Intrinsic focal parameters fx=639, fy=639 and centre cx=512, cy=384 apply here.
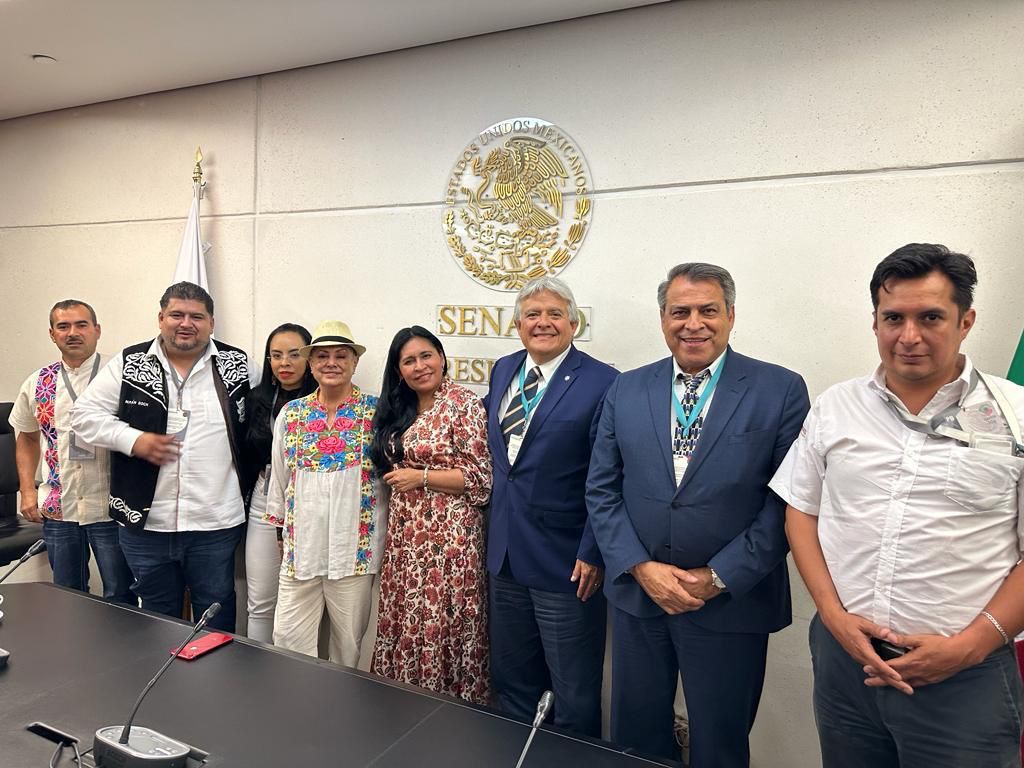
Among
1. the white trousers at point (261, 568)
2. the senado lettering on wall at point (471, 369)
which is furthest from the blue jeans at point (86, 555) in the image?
the senado lettering on wall at point (471, 369)

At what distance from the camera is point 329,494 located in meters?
2.66

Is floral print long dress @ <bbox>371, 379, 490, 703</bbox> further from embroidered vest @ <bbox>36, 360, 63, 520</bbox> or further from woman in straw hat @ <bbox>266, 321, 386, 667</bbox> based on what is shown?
embroidered vest @ <bbox>36, 360, 63, 520</bbox>

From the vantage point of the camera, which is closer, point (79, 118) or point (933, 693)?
point (933, 693)

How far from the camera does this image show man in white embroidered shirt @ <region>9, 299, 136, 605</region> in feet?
10.3

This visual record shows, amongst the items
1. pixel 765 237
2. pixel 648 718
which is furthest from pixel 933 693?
pixel 765 237

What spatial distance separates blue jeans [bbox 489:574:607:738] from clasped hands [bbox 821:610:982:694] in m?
1.01

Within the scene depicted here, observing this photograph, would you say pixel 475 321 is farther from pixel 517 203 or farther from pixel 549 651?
pixel 549 651

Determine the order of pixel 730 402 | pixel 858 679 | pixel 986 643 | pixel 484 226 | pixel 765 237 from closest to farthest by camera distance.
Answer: pixel 986 643 → pixel 858 679 → pixel 730 402 → pixel 765 237 → pixel 484 226

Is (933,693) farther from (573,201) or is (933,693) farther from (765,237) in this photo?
(573,201)

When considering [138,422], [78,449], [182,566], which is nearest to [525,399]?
[138,422]

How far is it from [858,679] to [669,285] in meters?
1.22

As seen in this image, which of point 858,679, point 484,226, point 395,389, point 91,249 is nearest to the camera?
point 858,679

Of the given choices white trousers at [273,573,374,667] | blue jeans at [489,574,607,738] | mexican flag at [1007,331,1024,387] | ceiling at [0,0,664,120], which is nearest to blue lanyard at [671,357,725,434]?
blue jeans at [489,574,607,738]

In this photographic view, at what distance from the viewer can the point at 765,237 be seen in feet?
8.38
